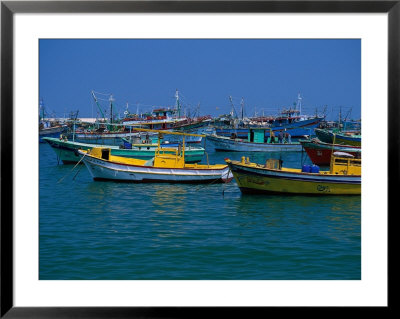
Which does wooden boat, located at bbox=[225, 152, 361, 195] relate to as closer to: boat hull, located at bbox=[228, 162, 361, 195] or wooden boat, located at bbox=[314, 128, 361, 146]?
boat hull, located at bbox=[228, 162, 361, 195]

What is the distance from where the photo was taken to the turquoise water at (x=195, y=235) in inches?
340

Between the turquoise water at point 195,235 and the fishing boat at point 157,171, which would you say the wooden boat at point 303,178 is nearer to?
the turquoise water at point 195,235

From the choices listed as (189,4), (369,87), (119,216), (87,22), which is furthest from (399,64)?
(119,216)

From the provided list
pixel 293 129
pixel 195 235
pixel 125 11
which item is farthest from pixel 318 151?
pixel 293 129

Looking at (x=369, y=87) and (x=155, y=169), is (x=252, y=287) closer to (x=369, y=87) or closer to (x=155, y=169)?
(x=369, y=87)

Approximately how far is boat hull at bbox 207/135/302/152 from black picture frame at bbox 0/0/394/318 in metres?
35.1

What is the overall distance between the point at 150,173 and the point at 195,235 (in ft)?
31.5

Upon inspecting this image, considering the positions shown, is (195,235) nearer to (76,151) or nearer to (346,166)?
(346,166)

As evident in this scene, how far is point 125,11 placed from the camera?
679cm

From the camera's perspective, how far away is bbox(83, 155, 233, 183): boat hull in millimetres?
21156

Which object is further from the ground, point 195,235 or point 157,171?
point 157,171

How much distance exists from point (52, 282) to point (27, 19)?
3.22 m

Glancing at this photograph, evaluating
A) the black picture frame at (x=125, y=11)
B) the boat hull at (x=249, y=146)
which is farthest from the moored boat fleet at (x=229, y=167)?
the black picture frame at (x=125, y=11)

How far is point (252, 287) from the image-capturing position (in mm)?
6809
